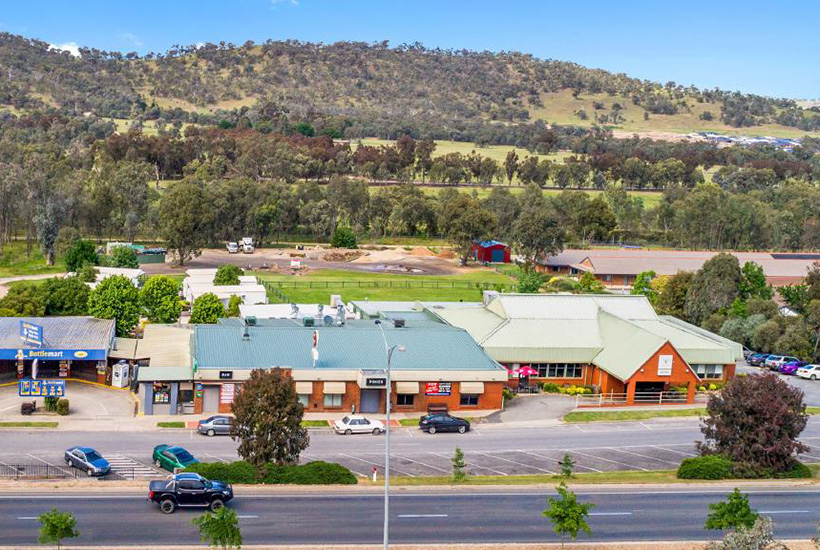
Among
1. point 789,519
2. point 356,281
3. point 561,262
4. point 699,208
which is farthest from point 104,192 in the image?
point 789,519

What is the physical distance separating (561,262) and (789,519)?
3753 inches

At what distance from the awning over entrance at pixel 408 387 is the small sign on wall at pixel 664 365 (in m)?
17.0

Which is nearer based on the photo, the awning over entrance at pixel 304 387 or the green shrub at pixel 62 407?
the green shrub at pixel 62 407

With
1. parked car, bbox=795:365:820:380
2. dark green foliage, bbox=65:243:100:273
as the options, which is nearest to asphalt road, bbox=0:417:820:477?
parked car, bbox=795:365:820:380

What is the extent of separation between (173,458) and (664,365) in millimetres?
34403

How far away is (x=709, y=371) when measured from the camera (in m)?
68.8

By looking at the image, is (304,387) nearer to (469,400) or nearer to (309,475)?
(469,400)

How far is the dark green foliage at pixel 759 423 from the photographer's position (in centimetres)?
4388

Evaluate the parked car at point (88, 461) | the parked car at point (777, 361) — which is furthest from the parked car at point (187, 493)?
the parked car at point (777, 361)

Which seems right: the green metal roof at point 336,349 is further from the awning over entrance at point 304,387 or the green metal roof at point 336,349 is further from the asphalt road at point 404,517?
the asphalt road at point 404,517

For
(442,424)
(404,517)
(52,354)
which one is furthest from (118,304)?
(404,517)

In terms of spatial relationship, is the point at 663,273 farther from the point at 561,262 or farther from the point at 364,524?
the point at 364,524

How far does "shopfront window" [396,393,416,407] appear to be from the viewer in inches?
2312

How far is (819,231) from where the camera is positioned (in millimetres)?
160625
